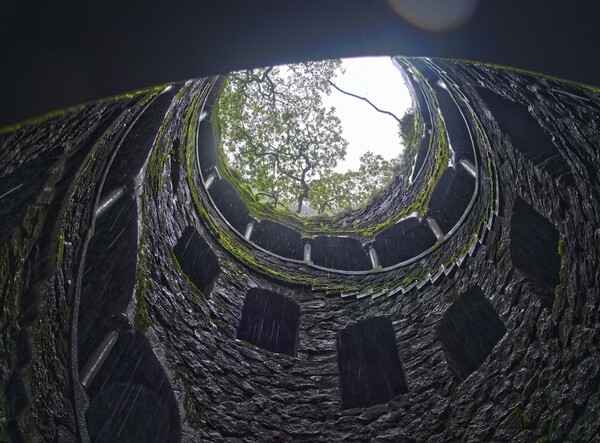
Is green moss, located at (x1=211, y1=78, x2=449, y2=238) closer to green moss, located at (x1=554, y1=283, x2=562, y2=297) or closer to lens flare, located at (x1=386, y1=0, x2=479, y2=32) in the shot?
green moss, located at (x1=554, y1=283, x2=562, y2=297)

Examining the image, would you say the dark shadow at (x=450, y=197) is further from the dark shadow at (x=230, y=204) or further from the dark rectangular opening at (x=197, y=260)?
the dark rectangular opening at (x=197, y=260)

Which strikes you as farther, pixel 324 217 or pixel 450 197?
pixel 324 217

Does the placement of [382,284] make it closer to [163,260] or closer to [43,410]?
[163,260]

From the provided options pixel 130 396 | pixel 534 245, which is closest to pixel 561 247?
pixel 534 245

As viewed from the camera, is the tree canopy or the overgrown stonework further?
the tree canopy

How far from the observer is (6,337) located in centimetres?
362

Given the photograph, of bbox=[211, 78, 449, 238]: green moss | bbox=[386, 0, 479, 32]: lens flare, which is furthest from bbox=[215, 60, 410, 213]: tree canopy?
bbox=[386, 0, 479, 32]: lens flare

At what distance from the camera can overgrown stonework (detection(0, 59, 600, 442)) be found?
13.2ft

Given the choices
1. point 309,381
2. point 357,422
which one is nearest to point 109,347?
point 309,381

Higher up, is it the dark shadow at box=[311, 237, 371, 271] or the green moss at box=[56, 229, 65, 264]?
the dark shadow at box=[311, 237, 371, 271]

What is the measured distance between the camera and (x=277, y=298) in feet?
30.8

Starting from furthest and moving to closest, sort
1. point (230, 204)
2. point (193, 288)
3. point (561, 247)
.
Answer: point (230, 204) < point (193, 288) < point (561, 247)

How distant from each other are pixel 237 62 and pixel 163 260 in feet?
19.2

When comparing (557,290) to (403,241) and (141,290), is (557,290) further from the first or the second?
(141,290)
